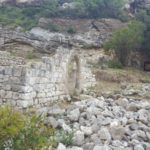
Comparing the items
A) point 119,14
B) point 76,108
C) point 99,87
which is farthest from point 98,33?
point 76,108

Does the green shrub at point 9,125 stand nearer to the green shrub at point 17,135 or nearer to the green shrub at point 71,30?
the green shrub at point 17,135

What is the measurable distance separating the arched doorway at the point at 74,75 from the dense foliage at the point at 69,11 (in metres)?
29.1

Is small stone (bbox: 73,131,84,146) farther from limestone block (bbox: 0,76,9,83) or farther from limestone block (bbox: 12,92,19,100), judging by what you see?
limestone block (bbox: 0,76,9,83)

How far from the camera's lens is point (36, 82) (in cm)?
1234

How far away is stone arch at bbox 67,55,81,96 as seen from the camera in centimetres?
1614

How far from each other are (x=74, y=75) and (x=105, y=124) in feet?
20.3

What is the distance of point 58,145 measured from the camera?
9.03 m

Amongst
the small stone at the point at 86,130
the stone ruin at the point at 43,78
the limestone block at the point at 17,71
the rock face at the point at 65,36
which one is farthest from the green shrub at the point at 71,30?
the small stone at the point at 86,130

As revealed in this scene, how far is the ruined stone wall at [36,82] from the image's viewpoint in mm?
11609

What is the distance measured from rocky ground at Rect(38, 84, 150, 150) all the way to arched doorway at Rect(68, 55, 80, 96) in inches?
113

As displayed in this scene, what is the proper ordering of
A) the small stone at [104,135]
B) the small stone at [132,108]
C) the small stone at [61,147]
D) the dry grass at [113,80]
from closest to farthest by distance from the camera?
the small stone at [61,147]
the small stone at [104,135]
the small stone at [132,108]
the dry grass at [113,80]

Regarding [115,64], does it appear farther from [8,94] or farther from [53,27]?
[53,27]

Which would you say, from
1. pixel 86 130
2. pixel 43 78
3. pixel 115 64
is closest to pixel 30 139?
pixel 86 130

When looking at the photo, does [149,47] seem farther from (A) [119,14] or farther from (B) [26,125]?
(B) [26,125]
